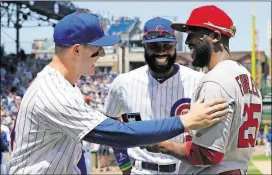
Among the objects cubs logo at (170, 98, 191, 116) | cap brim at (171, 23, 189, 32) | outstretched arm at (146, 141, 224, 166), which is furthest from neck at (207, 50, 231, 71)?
cubs logo at (170, 98, 191, 116)

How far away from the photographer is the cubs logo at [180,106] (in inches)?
165

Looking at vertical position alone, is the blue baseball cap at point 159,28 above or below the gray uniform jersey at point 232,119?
above

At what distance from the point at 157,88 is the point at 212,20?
4.97 feet

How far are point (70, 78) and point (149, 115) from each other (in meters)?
1.49

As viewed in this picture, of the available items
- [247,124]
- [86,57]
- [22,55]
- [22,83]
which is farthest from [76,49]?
[22,55]

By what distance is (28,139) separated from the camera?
2748 mm

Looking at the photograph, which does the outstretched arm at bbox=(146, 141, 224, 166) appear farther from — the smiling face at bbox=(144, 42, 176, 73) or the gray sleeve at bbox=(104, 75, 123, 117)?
the gray sleeve at bbox=(104, 75, 123, 117)

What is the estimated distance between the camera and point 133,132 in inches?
104

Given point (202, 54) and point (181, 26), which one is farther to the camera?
point (181, 26)

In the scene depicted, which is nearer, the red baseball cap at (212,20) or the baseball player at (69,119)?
the baseball player at (69,119)

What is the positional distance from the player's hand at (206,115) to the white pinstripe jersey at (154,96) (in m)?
1.47

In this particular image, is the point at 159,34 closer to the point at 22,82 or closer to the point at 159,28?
the point at 159,28

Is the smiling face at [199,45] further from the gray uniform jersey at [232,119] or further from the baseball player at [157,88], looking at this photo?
the baseball player at [157,88]

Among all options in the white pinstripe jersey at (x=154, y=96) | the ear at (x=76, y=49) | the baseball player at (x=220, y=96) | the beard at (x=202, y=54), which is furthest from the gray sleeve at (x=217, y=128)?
the white pinstripe jersey at (x=154, y=96)
